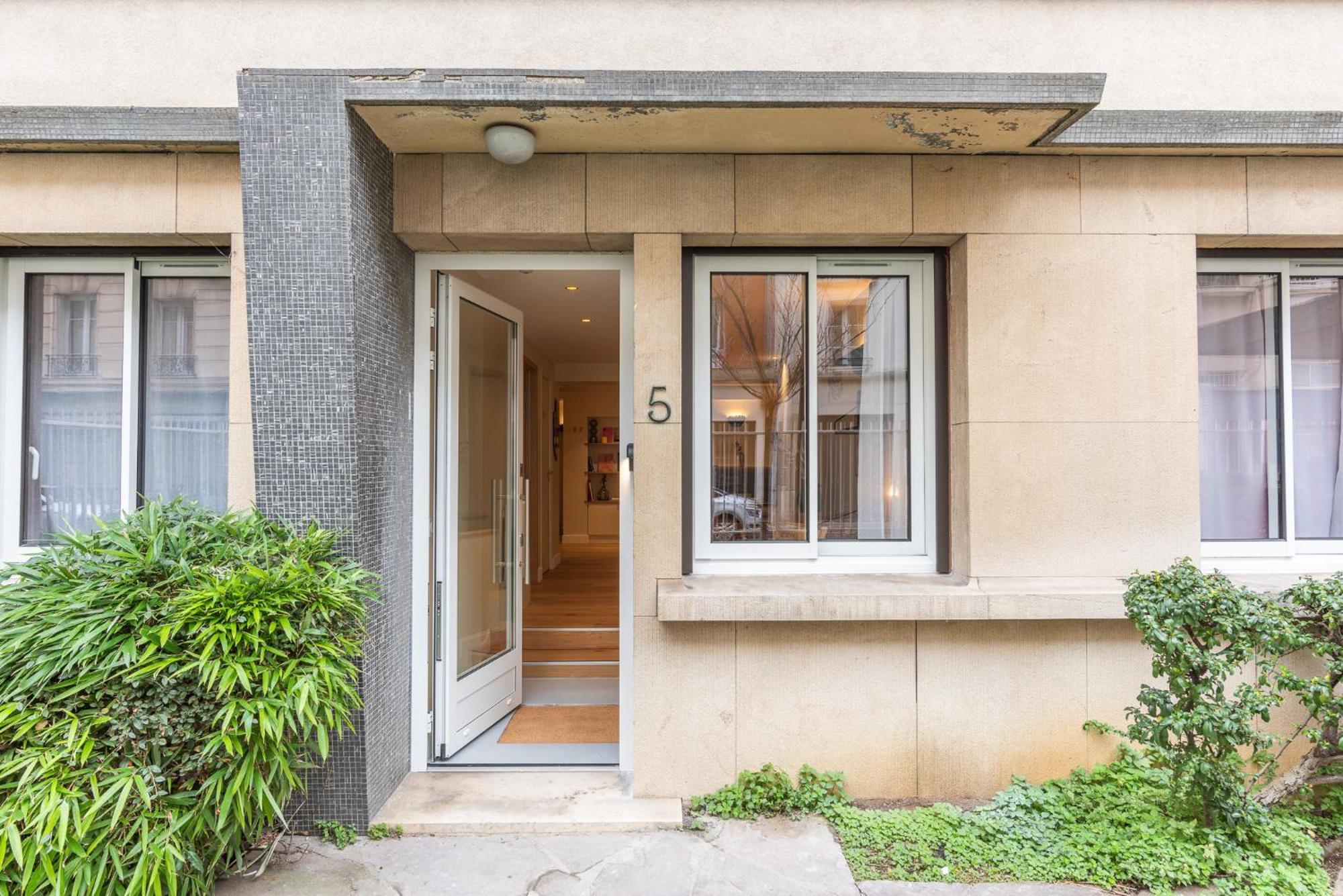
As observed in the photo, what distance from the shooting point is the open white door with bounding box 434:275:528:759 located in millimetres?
3219

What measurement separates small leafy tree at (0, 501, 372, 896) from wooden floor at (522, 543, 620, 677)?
2.06 meters

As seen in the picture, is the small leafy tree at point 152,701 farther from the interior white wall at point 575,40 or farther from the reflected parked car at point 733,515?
the interior white wall at point 575,40

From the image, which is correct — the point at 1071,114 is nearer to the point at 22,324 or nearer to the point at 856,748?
the point at 856,748

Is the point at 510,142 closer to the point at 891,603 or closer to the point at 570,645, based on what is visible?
the point at 891,603

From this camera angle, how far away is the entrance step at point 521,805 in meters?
2.68

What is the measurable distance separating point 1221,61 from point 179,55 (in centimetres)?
486

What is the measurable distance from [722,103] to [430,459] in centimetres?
204

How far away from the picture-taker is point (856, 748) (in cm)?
289

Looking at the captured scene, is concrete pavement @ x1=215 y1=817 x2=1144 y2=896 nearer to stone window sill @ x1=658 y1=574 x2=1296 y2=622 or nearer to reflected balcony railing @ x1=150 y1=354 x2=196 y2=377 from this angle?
stone window sill @ x1=658 y1=574 x2=1296 y2=622

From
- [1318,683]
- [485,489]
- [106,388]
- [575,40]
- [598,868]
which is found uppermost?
[575,40]

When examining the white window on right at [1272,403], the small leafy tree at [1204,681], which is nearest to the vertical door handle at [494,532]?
the small leafy tree at [1204,681]

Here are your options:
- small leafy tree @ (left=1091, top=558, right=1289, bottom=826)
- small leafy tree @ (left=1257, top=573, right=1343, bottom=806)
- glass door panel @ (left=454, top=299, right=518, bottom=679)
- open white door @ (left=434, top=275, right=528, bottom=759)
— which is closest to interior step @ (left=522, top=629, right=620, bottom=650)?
open white door @ (left=434, top=275, right=528, bottom=759)

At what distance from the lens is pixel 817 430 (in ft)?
10.6

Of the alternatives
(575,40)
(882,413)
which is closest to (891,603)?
(882,413)
